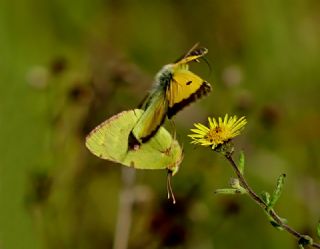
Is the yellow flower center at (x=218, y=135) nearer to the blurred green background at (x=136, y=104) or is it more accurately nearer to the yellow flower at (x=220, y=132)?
the yellow flower at (x=220, y=132)

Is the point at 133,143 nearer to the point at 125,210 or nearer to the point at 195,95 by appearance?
the point at 195,95

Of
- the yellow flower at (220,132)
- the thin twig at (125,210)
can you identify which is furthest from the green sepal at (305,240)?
the thin twig at (125,210)

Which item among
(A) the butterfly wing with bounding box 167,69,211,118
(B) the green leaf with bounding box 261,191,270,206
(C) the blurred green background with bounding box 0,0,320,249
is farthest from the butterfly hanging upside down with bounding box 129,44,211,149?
(C) the blurred green background with bounding box 0,0,320,249

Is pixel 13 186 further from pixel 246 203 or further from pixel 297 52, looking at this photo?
pixel 297 52

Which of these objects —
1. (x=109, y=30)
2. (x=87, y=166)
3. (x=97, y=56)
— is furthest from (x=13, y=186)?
(x=109, y=30)

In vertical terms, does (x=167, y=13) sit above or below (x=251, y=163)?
above

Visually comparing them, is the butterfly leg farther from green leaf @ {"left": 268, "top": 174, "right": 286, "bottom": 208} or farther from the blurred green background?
the blurred green background

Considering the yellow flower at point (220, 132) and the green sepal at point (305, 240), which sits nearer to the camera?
the green sepal at point (305, 240)
